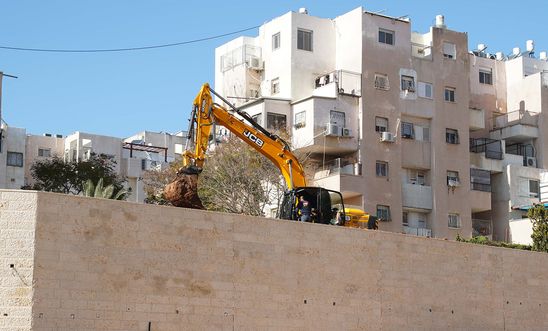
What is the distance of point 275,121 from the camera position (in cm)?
5553

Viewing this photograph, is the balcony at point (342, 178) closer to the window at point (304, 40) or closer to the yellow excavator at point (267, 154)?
the window at point (304, 40)

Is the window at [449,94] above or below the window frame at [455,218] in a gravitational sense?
above

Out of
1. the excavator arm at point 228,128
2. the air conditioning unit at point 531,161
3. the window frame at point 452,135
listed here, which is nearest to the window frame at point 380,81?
the window frame at point 452,135

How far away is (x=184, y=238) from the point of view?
25094mm

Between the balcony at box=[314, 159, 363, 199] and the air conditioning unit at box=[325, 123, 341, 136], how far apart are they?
4.95 ft

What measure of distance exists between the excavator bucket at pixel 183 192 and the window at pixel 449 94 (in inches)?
1215

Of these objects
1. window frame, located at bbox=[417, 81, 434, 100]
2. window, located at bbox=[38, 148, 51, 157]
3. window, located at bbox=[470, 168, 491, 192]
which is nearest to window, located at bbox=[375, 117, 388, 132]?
window frame, located at bbox=[417, 81, 434, 100]

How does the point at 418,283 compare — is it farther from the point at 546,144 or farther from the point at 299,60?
the point at 546,144

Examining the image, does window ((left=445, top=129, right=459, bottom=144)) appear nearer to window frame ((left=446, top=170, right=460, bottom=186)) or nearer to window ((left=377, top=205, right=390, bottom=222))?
window frame ((left=446, top=170, right=460, bottom=186))

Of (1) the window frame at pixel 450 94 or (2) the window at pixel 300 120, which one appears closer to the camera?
(2) the window at pixel 300 120

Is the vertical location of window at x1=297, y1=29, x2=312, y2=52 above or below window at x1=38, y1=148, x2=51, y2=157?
above

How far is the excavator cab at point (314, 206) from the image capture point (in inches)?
1265

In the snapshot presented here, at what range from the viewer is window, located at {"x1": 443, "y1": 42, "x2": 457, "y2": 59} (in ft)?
197

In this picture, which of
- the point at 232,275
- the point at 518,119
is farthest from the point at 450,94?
Result: the point at 232,275
